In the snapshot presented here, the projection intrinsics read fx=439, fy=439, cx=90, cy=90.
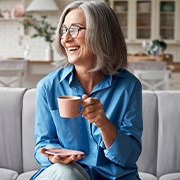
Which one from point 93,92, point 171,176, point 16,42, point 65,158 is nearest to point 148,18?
point 16,42

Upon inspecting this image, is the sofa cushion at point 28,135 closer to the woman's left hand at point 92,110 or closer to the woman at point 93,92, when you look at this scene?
the woman at point 93,92

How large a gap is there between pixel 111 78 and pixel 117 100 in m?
0.08

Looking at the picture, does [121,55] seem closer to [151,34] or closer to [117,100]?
[117,100]

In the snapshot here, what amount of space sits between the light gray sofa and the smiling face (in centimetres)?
80

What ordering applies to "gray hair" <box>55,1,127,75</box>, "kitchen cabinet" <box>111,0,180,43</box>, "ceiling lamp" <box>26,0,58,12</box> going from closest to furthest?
"gray hair" <box>55,1,127,75</box>, "ceiling lamp" <box>26,0,58,12</box>, "kitchen cabinet" <box>111,0,180,43</box>

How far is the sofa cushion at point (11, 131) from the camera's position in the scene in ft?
7.44

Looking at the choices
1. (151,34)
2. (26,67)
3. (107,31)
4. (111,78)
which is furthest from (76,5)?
(151,34)

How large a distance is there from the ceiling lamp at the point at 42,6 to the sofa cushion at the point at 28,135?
5.26 m

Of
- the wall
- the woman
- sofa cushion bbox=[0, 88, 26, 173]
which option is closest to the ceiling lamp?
the wall

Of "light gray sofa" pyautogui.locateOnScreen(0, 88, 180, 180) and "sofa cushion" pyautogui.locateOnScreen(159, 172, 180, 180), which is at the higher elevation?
"light gray sofa" pyautogui.locateOnScreen(0, 88, 180, 180)

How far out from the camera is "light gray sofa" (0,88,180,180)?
2.23m

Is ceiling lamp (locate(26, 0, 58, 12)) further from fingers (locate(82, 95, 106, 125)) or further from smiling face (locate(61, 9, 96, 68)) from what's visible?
fingers (locate(82, 95, 106, 125))

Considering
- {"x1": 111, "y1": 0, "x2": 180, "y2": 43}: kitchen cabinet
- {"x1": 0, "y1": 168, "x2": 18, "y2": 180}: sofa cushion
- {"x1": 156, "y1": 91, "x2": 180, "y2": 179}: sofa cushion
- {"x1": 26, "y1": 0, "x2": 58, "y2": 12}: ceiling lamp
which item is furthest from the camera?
{"x1": 111, "y1": 0, "x2": 180, "y2": 43}: kitchen cabinet

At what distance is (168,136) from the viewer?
222 cm
